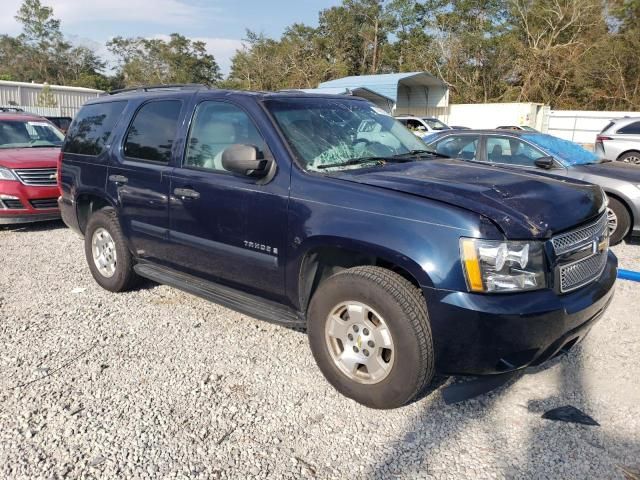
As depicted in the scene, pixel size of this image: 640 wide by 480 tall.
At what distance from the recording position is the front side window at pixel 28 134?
8633 millimetres

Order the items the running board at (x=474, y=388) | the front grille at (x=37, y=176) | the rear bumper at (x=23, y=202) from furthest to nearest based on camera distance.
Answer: the front grille at (x=37, y=176)
the rear bumper at (x=23, y=202)
the running board at (x=474, y=388)

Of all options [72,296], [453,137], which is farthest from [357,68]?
[72,296]

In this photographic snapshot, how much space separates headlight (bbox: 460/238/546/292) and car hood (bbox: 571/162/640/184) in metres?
5.07

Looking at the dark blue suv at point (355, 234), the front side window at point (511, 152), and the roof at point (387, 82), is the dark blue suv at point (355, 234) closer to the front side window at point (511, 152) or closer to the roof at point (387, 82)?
the front side window at point (511, 152)

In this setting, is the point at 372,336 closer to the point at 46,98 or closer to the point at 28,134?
the point at 28,134

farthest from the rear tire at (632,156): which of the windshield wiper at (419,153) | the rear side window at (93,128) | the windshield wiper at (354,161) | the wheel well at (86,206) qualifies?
the wheel well at (86,206)

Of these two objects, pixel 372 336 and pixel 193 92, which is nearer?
pixel 372 336

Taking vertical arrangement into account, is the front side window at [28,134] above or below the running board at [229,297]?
above

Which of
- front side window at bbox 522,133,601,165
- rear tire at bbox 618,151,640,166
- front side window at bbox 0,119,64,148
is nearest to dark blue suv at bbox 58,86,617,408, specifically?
front side window at bbox 522,133,601,165

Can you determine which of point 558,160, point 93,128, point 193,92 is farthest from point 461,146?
point 93,128

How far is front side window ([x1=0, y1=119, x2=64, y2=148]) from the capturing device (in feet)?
28.3

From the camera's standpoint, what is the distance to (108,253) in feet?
16.5

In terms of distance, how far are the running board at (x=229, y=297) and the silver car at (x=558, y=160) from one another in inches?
155

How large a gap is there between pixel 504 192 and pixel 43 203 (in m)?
6.88
